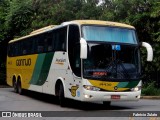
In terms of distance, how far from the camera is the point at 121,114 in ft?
46.3

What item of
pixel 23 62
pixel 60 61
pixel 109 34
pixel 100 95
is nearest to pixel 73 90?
pixel 100 95

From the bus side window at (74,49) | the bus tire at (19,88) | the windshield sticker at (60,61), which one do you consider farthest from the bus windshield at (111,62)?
the bus tire at (19,88)

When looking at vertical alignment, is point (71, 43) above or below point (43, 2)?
below

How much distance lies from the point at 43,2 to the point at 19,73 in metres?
10.6

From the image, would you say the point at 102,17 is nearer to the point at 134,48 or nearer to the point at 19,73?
the point at 19,73

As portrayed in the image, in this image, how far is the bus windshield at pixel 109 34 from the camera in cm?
1557

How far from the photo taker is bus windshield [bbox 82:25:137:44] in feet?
51.1

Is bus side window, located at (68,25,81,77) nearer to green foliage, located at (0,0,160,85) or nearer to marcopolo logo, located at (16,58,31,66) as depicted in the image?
marcopolo logo, located at (16,58,31,66)

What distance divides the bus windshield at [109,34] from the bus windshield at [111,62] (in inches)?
9.9

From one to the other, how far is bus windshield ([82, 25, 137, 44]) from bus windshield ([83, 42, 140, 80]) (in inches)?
9.9

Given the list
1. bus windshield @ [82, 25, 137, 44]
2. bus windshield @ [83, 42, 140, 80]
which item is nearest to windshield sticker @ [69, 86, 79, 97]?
bus windshield @ [83, 42, 140, 80]

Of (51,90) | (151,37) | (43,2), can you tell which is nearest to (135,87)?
(51,90)

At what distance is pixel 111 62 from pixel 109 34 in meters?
1.18

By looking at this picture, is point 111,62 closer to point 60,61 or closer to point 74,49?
point 74,49
